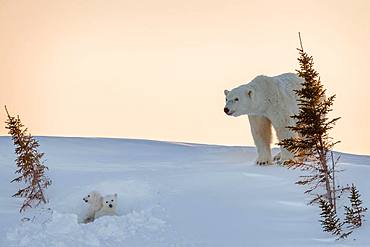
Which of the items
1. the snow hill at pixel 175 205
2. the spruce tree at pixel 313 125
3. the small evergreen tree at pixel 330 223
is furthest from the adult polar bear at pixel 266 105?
the small evergreen tree at pixel 330 223

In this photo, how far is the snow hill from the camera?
1135cm

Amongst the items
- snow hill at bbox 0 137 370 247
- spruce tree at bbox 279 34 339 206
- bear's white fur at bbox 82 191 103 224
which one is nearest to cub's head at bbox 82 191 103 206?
bear's white fur at bbox 82 191 103 224

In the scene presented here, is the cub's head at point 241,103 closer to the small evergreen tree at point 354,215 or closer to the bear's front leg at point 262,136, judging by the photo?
the bear's front leg at point 262,136

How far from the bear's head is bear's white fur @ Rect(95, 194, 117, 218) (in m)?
0.22

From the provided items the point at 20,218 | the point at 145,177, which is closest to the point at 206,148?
→ the point at 145,177

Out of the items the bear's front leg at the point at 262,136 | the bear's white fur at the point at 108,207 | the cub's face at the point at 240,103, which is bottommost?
the bear's white fur at the point at 108,207

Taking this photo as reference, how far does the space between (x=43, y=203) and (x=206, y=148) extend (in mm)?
10362

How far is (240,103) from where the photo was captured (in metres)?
17.8

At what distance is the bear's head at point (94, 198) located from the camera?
13648 millimetres

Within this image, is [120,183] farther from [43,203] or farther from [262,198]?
[262,198]

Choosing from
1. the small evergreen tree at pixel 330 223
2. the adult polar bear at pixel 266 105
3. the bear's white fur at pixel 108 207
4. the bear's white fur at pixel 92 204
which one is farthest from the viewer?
the adult polar bear at pixel 266 105

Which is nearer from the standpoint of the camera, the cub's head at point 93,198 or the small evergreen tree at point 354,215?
the small evergreen tree at point 354,215

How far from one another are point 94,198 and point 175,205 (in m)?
2.01

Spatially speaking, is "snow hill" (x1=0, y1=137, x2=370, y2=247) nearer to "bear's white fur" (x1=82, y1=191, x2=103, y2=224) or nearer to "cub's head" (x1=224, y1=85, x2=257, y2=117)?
"bear's white fur" (x1=82, y1=191, x2=103, y2=224)
